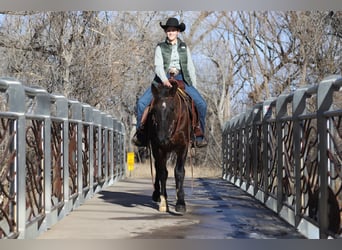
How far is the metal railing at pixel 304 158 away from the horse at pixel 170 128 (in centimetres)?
116

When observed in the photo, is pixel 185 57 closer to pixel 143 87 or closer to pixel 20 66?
pixel 20 66

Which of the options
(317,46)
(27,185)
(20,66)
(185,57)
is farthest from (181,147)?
(317,46)

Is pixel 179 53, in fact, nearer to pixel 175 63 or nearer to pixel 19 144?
pixel 175 63

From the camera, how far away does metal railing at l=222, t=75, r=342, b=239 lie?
585 centimetres

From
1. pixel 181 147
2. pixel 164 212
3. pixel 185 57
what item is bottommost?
pixel 164 212

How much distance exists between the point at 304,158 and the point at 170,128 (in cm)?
183

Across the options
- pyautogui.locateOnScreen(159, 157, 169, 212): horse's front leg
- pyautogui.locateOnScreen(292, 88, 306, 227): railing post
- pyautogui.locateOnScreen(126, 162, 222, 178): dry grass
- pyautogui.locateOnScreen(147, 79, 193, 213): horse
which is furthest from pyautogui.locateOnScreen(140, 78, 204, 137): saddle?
pyautogui.locateOnScreen(126, 162, 222, 178): dry grass

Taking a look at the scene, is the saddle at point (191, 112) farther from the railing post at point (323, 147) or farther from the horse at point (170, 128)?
the railing post at point (323, 147)

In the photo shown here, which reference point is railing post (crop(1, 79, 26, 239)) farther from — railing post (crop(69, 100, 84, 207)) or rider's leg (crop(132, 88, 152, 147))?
railing post (crop(69, 100, 84, 207))

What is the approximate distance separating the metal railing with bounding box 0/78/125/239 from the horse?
1113 mm

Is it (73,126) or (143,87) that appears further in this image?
(143,87)

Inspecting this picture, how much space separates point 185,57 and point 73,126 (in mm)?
1809

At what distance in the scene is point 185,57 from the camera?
9156 millimetres

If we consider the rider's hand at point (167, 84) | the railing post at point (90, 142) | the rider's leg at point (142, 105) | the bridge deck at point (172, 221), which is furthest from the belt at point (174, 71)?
the railing post at point (90, 142)
